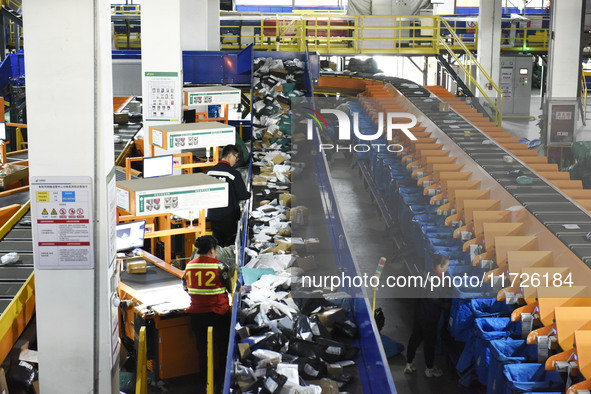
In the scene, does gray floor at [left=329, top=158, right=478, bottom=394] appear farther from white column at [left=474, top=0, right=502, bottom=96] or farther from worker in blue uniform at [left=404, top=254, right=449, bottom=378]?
white column at [left=474, top=0, right=502, bottom=96]

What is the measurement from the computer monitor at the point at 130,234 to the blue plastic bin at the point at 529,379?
125 inches

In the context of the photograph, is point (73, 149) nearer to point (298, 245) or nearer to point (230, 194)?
point (230, 194)

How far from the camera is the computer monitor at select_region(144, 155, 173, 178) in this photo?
7.33m

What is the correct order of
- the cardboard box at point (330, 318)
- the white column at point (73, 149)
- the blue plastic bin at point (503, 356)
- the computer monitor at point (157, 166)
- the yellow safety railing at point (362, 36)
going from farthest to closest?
the yellow safety railing at point (362, 36), the computer monitor at point (157, 166), the cardboard box at point (330, 318), the blue plastic bin at point (503, 356), the white column at point (73, 149)

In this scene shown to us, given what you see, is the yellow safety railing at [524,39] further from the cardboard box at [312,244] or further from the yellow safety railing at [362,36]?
the cardboard box at [312,244]

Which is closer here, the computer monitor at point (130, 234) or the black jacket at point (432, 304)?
the computer monitor at point (130, 234)

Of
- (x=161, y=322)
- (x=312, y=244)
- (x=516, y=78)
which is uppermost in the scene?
(x=516, y=78)

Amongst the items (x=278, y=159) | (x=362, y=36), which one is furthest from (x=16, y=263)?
(x=362, y=36)

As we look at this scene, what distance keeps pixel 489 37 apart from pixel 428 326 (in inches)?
586

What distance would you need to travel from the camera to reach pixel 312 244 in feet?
32.2

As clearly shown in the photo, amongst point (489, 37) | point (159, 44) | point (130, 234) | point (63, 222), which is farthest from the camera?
point (489, 37)

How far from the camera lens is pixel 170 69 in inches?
400

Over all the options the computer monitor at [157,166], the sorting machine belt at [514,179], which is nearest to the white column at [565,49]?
the sorting machine belt at [514,179]

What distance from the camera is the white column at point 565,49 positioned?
48.0ft
